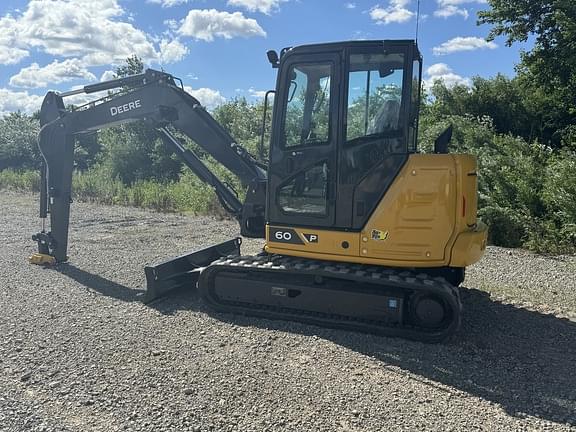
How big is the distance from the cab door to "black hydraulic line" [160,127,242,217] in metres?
1.38

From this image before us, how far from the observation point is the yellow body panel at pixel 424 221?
4.95 metres

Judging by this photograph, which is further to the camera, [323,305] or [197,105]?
[197,105]

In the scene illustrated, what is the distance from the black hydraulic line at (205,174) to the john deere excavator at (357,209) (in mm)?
1080

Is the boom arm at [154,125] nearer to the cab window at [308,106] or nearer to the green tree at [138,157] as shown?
the cab window at [308,106]

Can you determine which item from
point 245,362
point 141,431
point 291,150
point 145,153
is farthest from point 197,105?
point 145,153

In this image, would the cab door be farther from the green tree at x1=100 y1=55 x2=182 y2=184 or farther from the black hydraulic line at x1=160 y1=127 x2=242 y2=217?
the green tree at x1=100 y1=55 x2=182 y2=184

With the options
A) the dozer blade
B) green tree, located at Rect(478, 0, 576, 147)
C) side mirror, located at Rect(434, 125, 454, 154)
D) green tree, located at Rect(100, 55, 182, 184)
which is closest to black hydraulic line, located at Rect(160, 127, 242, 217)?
the dozer blade

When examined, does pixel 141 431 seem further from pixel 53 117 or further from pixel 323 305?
pixel 53 117

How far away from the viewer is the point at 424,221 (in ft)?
16.4

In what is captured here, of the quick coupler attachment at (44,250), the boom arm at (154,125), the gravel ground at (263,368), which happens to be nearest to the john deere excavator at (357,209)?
the gravel ground at (263,368)

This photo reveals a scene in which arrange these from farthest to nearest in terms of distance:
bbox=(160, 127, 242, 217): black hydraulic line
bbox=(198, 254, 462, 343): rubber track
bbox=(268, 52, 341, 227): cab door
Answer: bbox=(160, 127, 242, 217): black hydraulic line, bbox=(268, 52, 341, 227): cab door, bbox=(198, 254, 462, 343): rubber track

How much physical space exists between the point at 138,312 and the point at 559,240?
7506mm

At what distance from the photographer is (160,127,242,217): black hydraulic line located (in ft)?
22.3

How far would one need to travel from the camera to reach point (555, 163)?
34.1 ft
